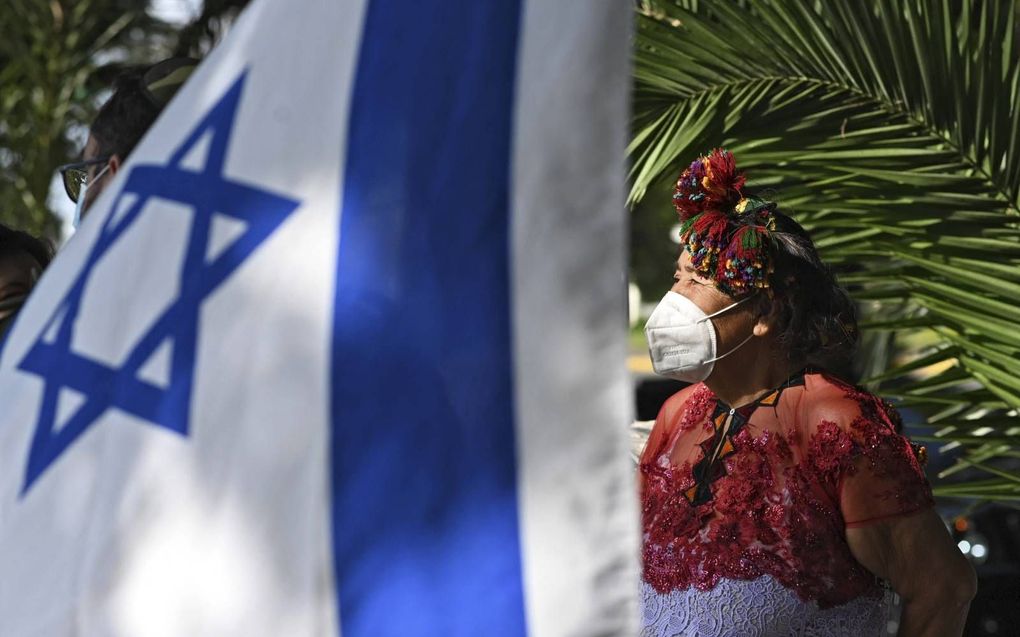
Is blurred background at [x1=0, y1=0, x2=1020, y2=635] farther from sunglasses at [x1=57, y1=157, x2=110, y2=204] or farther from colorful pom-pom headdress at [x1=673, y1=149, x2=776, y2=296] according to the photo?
sunglasses at [x1=57, y1=157, x2=110, y2=204]

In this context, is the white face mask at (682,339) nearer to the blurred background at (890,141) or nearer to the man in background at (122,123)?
the blurred background at (890,141)

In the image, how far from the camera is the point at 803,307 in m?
2.65

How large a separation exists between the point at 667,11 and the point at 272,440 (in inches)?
91.3

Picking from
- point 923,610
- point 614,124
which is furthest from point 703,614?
point 614,124

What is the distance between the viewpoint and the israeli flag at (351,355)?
1.12 metres

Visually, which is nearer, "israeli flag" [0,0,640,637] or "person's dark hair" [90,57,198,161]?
"israeli flag" [0,0,640,637]

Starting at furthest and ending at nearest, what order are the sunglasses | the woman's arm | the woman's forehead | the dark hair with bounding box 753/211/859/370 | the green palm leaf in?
1. the green palm leaf
2. the sunglasses
3. the woman's forehead
4. the dark hair with bounding box 753/211/859/370
5. the woman's arm

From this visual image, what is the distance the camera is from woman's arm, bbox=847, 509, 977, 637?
2.35 m

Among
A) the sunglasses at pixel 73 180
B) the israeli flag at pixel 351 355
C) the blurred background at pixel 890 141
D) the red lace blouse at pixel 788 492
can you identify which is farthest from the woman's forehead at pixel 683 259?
the israeli flag at pixel 351 355

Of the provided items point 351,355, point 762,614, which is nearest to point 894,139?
point 762,614

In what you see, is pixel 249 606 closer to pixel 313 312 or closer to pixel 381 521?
pixel 381 521

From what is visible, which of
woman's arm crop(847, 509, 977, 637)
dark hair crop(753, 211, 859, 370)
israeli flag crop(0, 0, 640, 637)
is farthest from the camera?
dark hair crop(753, 211, 859, 370)

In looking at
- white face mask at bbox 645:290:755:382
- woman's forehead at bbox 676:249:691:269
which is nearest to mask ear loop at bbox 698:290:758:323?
white face mask at bbox 645:290:755:382

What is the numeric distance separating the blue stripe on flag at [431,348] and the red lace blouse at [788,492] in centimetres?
134
